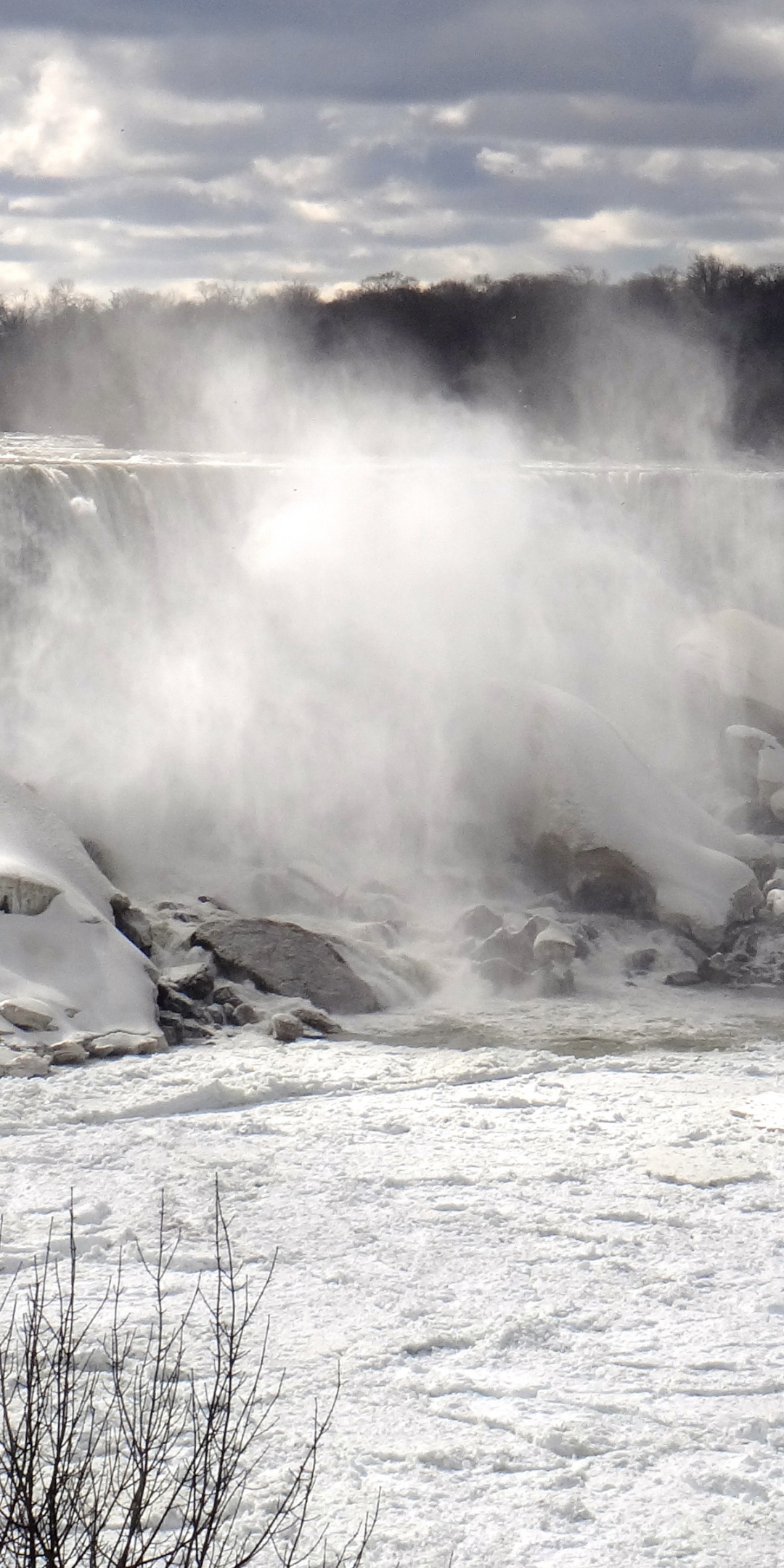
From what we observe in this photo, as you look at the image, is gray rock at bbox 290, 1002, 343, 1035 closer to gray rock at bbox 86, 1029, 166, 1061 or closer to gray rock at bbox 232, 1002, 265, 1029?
gray rock at bbox 232, 1002, 265, 1029

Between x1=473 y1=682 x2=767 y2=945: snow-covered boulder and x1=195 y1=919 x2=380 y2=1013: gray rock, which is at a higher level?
x1=473 y1=682 x2=767 y2=945: snow-covered boulder

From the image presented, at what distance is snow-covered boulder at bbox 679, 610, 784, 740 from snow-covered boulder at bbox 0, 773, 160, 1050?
9104mm

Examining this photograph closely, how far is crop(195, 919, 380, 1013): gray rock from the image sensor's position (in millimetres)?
10578

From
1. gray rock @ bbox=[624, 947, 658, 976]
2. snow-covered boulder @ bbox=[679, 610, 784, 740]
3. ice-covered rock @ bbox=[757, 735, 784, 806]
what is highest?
snow-covered boulder @ bbox=[679, 610, 784, 740]

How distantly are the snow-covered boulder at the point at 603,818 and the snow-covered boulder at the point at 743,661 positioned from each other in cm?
349

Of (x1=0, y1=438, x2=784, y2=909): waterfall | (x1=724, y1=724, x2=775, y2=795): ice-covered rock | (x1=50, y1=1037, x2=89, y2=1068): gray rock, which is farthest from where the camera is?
(x1=724, y1=724, x2=775, y2=795): ice-covered rock

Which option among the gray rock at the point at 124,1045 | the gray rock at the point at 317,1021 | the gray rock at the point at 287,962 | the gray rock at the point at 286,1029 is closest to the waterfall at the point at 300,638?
the gray rock at the point at 287,962

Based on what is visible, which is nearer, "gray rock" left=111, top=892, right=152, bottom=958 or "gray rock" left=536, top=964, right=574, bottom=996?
"gray rock" left=111, top=892, right=152, bottom=958

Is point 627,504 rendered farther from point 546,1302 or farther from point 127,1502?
point 127,1502

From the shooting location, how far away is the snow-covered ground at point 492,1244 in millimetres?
4938

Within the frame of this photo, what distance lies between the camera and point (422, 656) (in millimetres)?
16344

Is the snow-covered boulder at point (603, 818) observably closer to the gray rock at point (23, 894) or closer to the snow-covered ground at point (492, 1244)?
the snow-covered ground at point (492, 1244)

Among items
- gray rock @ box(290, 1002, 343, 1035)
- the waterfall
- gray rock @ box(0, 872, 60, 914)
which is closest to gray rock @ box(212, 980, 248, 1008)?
gray rock @ box(290, 1002, 343, 1035)

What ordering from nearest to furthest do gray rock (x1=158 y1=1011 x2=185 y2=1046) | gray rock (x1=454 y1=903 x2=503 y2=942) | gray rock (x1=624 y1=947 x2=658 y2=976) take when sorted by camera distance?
gray rock (x1=158 y1=1011 x2=185 y2=1046) → gray rock (x1=624 y1=947 x2=658 y2=976) → gray rock (x1=454 y1=903 x2=503 y2=942)
